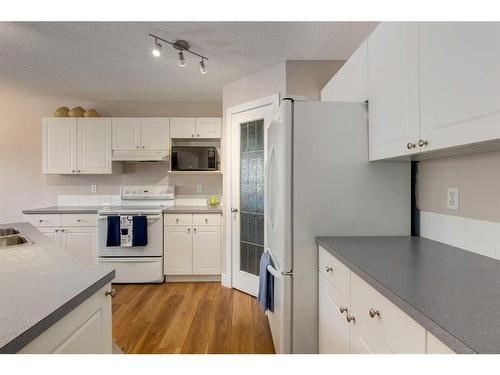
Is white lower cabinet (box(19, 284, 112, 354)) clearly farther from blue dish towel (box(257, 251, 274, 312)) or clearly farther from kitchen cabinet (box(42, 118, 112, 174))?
kitchen cabinet (box(42, 118, 112, 174))

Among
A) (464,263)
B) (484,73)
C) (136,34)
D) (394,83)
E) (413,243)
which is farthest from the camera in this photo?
(136,34)

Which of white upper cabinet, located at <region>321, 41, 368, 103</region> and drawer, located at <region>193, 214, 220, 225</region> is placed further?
drawer, located at <region>193, 214, 220, 225</region>

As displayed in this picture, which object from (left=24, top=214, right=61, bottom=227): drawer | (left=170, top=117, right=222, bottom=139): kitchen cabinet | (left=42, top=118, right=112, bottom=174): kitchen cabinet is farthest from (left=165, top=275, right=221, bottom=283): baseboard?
(left=170, top=117, right=222, bottom=139): kitchen cabinet

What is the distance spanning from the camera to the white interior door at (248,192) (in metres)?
2.74

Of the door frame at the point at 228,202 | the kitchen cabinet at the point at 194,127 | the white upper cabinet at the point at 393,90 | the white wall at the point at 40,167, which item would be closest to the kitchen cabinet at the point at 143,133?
the kitchen cabinet at the point at 194,127

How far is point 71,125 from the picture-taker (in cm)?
346

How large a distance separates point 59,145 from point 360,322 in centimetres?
393

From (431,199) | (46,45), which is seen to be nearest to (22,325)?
(431,199)

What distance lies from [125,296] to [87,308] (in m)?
2.17

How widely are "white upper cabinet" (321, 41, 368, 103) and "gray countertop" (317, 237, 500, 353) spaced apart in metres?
0.88

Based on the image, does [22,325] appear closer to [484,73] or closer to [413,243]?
[484,73]

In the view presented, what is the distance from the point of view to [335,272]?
1.25 m

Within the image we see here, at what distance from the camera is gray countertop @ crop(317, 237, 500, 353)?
1.90ft

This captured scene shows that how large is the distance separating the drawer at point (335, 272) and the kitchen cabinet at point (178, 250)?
6.72 ft
